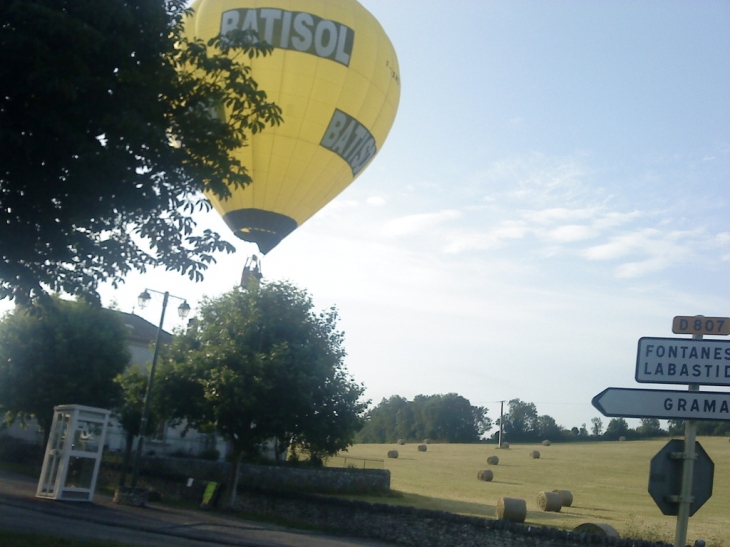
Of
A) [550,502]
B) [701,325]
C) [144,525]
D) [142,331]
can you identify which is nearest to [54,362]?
[144,525]

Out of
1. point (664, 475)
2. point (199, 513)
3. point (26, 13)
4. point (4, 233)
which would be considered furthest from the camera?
point (199, 513)

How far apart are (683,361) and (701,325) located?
42 cm

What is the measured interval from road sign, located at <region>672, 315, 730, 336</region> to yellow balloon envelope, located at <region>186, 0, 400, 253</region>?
21.8 metres

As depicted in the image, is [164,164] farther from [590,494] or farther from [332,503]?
[590,494]

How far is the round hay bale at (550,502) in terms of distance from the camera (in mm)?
33719

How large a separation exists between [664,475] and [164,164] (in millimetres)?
7710

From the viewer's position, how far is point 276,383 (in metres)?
29.9

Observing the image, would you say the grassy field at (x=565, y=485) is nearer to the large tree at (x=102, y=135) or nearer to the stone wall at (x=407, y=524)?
the stone wall at (x=407, y=524)

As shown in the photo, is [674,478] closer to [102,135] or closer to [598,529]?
[102,135]

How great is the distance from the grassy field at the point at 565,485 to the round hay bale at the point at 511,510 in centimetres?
66

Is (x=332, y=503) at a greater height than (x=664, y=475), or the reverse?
(x=664, y=475)

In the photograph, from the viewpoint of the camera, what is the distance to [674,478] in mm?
8008

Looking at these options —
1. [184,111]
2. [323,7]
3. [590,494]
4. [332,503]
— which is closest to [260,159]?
[323,7]

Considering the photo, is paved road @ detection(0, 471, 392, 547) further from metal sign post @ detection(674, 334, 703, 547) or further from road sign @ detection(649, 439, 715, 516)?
metal sign post @ detection(674, 334, 703, 547)
